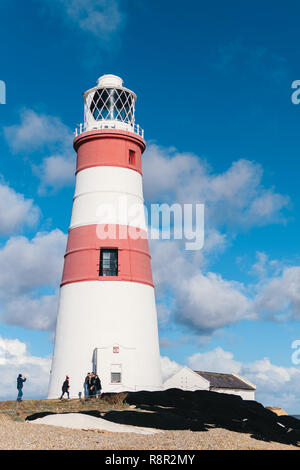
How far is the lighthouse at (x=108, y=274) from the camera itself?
29.6m

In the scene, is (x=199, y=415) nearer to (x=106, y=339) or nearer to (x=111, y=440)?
(x=111, y=440)

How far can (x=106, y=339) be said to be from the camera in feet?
97.0

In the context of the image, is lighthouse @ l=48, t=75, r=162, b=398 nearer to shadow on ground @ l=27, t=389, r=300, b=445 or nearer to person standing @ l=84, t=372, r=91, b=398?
person standing @ l=84, t=372, r=91, b=398

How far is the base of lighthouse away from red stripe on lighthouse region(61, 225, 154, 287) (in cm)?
47

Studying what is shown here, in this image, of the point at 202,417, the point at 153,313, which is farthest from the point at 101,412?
the point at 153,313

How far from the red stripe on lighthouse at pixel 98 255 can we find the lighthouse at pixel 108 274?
6cm

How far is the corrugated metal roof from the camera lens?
42.6 metres

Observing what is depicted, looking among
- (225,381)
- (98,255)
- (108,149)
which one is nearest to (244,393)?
(225,381)

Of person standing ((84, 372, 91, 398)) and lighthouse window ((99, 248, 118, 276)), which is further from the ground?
lighthouse window ((99, 248, 118, 276))

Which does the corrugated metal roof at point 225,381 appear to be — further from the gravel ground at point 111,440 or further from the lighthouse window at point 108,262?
the gravel ground at point 111,440

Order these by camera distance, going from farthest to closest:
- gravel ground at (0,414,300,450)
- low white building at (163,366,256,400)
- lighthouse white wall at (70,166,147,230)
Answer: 1. low white building at (163,366,256,400)
2. lighthouse white wall at (70,166,147,230)
3. gravel ground at (0,414,300,450)

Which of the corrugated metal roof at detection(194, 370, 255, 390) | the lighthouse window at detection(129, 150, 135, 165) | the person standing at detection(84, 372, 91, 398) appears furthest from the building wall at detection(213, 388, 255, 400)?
the lighthouse window at detection(129, 150, 135, 165)

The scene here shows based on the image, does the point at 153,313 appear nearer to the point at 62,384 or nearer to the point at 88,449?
the point at 62,384

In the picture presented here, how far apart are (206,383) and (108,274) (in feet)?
50.7
